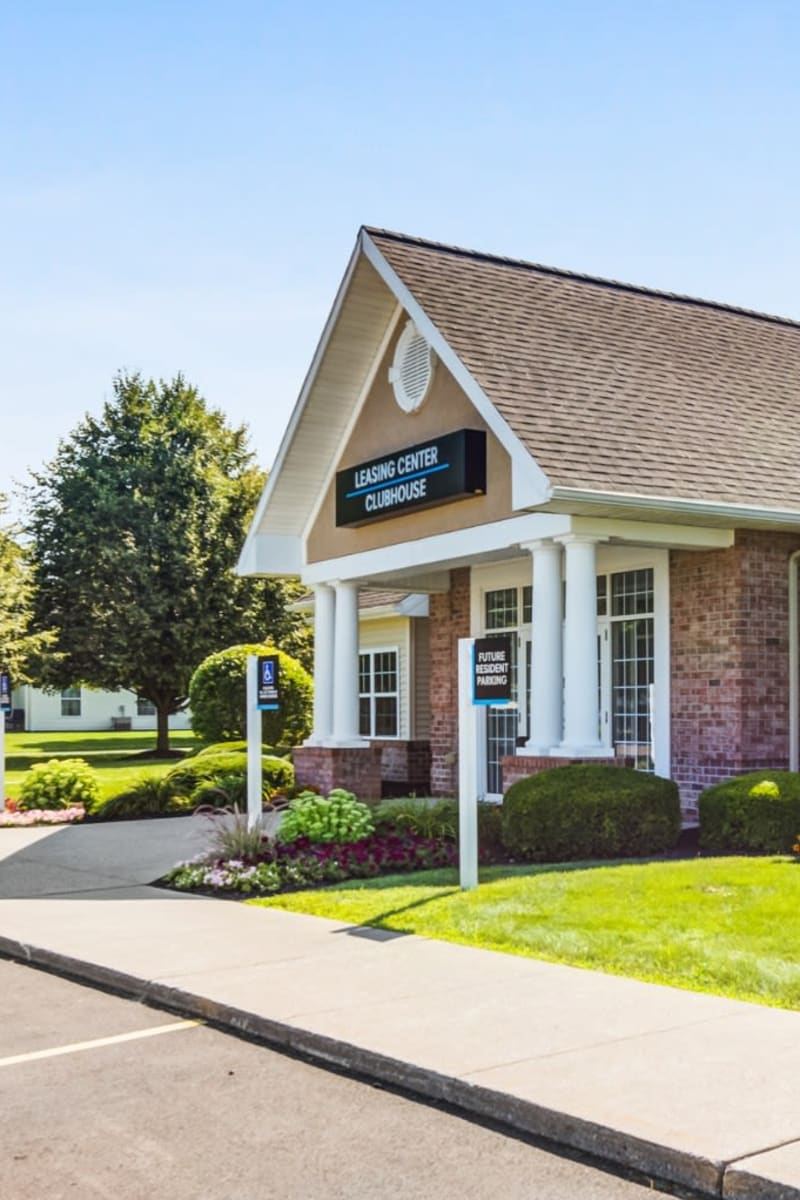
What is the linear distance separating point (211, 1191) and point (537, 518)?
37.1 feet

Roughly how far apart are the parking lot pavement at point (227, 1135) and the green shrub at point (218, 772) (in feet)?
43.7

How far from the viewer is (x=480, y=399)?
15852 millimetres

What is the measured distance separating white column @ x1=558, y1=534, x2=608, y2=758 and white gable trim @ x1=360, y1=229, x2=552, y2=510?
3.10 ft

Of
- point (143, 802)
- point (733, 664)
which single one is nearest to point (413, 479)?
point (733, 664)

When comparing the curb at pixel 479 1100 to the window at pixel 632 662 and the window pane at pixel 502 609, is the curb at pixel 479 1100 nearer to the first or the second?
the window at pixel 632 662

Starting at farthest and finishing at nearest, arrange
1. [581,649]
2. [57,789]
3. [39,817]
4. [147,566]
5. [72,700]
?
[72,700] → [147,566] → [57,789] → [39,817] → [581,649]

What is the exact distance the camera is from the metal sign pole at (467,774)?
11.5m

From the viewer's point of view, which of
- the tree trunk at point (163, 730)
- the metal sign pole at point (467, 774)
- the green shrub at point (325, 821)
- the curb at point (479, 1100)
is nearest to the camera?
the curb at point (479, 1100)

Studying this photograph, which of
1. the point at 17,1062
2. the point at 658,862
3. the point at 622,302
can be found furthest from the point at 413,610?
the point at 17,1062

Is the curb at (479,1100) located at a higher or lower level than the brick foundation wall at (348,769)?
lower

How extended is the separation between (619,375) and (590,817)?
6.24 m

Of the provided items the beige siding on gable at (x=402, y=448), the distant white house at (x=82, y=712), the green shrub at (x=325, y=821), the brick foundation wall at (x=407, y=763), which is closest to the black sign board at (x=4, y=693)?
the beige siding on gable at (x=402, y=448)

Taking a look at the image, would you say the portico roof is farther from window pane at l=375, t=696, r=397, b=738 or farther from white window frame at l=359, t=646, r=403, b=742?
window pane at l=375, t=696, r=397, b=738

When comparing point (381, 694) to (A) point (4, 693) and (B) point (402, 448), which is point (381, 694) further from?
(B) point (402, 448)
